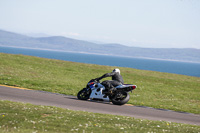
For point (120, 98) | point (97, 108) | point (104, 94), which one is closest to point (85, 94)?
point (104, 94)

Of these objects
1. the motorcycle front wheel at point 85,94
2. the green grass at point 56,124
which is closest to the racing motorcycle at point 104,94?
the motorcycle front wheel at point 85,94

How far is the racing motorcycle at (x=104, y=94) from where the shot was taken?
671 inches

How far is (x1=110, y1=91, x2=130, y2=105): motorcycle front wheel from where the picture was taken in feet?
56.0

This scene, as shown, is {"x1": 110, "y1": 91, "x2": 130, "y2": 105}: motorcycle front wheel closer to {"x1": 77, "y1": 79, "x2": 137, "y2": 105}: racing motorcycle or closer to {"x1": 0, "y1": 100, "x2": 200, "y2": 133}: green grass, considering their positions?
{"x1": 77, "y1": 79, "x2": 137, "y2": 105}: racing motorcycle

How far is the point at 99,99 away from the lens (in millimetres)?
17547

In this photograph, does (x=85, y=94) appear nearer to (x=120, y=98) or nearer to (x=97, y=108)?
(x=120, y=98)

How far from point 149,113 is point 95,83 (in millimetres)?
3779

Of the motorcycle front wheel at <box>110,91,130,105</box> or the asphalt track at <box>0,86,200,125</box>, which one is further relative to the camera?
the motorcycle front wheel at <box>110,91,130,105</box>

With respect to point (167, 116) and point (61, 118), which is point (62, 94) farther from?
point (61, 118)

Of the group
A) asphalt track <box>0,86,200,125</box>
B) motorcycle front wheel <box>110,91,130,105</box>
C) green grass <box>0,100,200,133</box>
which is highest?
motorcycle front wheel <box>110,91,130,105</box>

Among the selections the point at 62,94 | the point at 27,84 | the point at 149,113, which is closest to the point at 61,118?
the point at 149,113

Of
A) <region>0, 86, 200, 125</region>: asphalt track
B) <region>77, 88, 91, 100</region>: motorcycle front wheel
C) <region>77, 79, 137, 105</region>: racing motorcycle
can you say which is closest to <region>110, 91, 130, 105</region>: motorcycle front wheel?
<region>77, 79, 137, 105</region>: racing motorcycle

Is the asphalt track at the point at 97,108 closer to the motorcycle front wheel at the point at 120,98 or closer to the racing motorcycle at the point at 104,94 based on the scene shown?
the motorcycle front wheel at the point at 120,98

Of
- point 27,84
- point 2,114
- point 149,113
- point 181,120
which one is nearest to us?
point 2,114
